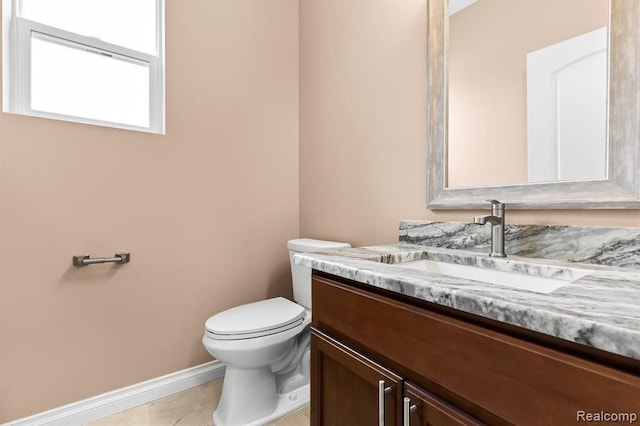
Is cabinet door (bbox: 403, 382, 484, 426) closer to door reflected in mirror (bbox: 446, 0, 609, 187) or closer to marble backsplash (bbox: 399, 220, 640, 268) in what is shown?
marble backsplash (bbox: 399, 220, 640, 268)

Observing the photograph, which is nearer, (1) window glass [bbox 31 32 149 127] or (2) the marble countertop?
(2) the marble countertop

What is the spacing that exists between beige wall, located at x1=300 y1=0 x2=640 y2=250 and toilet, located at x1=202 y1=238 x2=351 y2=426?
28 centimetres

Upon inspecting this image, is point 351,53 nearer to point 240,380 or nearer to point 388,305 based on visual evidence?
point 388,305

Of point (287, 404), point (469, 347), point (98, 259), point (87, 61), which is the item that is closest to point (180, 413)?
point (287, 404)

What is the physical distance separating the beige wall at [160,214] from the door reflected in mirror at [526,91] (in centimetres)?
117

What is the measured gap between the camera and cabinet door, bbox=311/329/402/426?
727mm

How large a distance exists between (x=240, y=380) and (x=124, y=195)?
1.04 metres

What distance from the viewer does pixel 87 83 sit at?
1.53 meters

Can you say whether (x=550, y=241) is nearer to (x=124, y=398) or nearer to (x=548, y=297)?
(x=548, y=297)

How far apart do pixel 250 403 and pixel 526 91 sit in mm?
1683

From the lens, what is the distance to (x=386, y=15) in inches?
60.2

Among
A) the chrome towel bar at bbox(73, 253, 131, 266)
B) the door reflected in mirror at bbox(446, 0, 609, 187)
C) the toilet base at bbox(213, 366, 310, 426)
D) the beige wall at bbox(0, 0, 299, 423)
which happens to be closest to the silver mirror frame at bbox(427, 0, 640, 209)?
the door reflected in mirror at bbox(446, 0, 609, 187)
